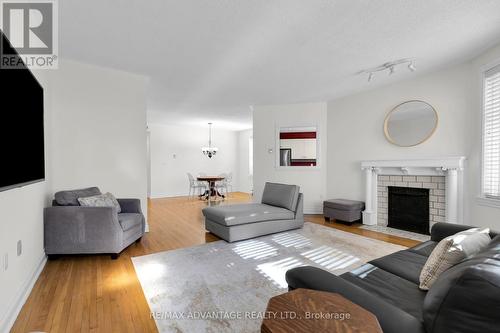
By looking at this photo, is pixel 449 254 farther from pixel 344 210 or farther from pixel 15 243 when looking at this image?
pixel 344 210

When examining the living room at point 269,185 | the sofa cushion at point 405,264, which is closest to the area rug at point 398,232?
the living room at point 269,185

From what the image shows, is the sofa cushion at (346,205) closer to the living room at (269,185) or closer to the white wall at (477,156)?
the living room at (269,185)

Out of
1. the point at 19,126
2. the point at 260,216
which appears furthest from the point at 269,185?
the point at 19,126

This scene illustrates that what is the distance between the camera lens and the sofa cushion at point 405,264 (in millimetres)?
1574

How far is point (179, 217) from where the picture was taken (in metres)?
5.08

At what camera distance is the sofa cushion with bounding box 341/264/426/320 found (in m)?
1.23

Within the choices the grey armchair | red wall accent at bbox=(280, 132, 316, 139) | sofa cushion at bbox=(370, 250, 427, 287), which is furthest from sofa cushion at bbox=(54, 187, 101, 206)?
red wall accent at bbox=(280, 132, 316, 139)

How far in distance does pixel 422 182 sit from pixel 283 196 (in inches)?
94.2

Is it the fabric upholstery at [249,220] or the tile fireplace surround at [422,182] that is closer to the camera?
the fabric upholstery at [249,220]

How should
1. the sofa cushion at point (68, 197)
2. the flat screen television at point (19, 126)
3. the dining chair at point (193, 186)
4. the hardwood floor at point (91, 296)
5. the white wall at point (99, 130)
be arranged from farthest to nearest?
the dining chair at point (193, 186) → the white wall at point (99, 130) → the sofa cushion at point (68, 197) → the hardwood floor at point (91, 296) → the flat screen television at point (19, 126)

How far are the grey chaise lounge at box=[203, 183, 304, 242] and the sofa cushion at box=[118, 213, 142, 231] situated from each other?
1.02 m

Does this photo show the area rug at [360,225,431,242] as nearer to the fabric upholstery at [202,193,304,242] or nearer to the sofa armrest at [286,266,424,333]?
the fabric upholstery at [202,193,304,242]

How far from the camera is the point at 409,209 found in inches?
163

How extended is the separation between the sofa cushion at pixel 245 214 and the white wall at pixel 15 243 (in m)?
2.06
